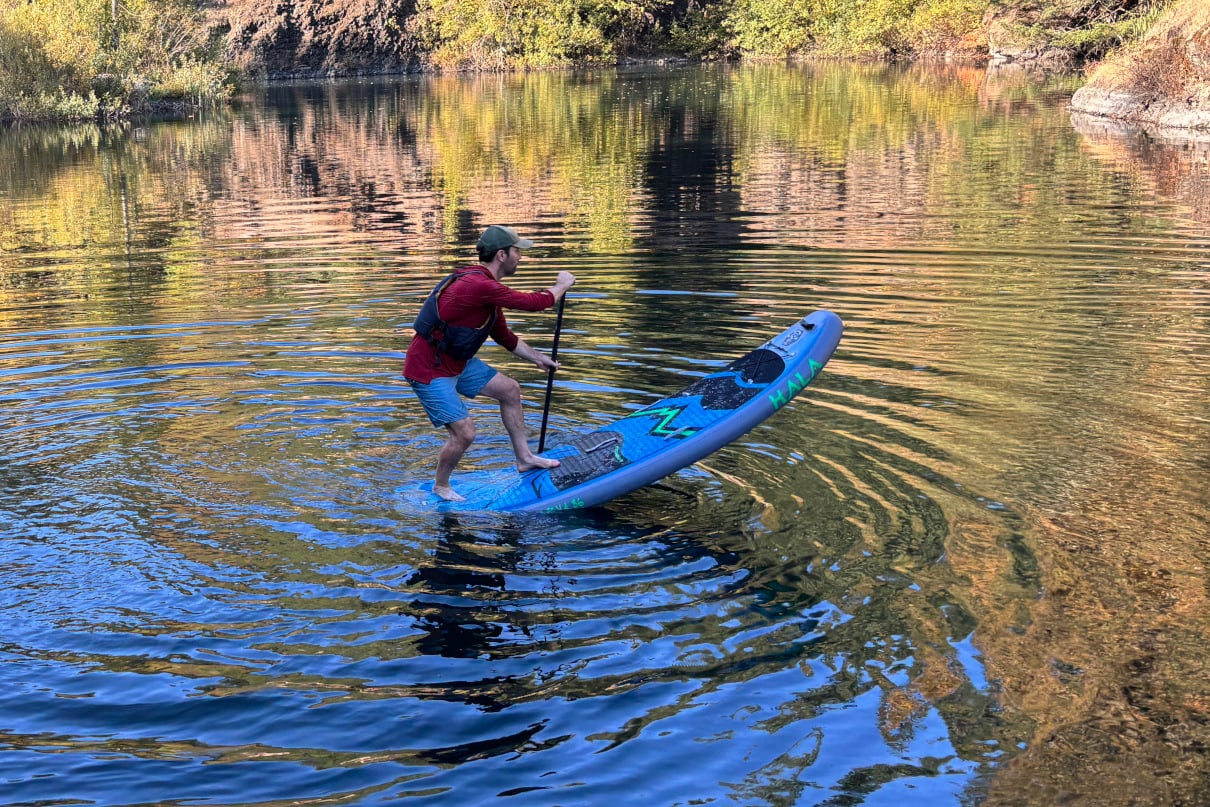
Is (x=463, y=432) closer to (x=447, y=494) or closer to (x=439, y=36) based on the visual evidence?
(x=447, y=494)

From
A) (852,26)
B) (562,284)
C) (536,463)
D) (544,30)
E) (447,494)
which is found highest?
(544,30)

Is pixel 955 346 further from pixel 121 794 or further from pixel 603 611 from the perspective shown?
pixel 121 794

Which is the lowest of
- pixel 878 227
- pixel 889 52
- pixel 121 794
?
→ pixel 121 794

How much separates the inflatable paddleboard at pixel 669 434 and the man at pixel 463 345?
234mm

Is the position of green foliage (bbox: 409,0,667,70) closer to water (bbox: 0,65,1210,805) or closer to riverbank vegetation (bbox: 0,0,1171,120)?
riverbank vegetation (bbox: 0,0,1171,120)

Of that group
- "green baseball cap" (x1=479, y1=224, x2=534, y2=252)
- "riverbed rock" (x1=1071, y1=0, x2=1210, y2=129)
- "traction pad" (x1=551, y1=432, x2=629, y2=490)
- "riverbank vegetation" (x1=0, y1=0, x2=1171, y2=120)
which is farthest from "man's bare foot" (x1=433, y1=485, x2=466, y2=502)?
"riverbank vegetation" (x1=0, y1=0, x2=1171, y2=120)

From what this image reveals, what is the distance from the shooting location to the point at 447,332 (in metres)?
7.80

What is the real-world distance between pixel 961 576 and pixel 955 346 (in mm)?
5051

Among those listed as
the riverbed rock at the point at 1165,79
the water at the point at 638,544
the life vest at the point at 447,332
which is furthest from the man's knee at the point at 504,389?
the riverbed rock at the point at 1165,79

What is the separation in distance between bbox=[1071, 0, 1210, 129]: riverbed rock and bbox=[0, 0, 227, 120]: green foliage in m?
34.3

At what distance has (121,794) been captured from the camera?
485 centimetres

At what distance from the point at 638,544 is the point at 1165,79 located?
96.7 ft

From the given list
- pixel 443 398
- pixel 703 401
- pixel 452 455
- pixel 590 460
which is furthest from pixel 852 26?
pixel 452 455

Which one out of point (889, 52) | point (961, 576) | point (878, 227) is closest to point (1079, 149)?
point (878, 227)
